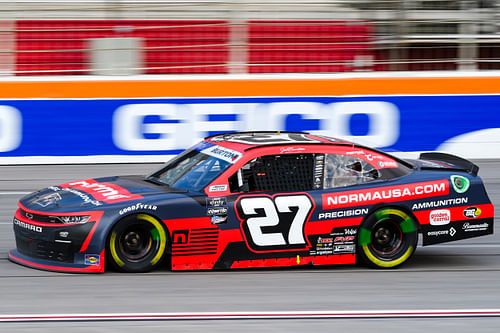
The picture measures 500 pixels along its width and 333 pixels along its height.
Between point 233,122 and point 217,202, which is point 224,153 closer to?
point 217,202

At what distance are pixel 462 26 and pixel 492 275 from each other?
8694 mm

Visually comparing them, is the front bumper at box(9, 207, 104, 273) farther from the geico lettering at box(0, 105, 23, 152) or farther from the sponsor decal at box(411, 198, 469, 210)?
the geico lettering at box(0, 105, 23, 152)

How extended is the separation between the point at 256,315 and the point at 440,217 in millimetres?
2516

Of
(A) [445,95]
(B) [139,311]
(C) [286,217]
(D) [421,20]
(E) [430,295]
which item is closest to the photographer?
(B) [139,311]

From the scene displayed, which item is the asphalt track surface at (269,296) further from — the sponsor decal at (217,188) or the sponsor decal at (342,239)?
the sponsor decal at (217,188)

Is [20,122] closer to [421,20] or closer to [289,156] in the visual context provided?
[289,156]

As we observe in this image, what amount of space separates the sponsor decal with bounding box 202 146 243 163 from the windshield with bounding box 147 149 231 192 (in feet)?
0.12

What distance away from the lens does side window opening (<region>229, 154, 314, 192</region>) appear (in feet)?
23.4

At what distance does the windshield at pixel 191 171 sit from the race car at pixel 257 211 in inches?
0.6

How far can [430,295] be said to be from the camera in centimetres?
660

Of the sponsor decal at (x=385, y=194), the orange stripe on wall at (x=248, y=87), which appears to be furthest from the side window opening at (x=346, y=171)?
the orange stripe on wall at (x=248, y=87)

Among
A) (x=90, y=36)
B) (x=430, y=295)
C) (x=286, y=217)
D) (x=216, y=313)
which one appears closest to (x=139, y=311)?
(x=216, y=313)

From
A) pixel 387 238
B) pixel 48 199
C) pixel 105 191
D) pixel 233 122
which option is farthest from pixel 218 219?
pixel 233 122

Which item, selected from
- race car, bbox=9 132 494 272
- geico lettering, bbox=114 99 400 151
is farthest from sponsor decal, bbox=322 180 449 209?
geico lettering, bbox=114 99 400 151
